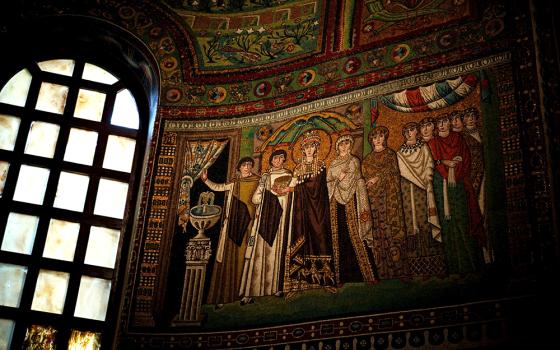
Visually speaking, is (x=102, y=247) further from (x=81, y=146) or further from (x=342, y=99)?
(x=342, y=99)

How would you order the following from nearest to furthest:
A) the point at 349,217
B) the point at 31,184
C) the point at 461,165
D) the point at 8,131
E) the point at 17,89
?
1. the point at 461,165
2. the point at 349,217
3. the point at 31,184
4. the point at 8,131
5. the point at 17,89

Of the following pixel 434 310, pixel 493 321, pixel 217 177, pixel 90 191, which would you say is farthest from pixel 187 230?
pixel 493 321

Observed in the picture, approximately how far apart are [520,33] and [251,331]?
3693 millimetres

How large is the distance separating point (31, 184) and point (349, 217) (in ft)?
10.9

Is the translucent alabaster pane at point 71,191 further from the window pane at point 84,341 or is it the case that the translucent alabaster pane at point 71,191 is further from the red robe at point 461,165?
the red robe at point 461,165

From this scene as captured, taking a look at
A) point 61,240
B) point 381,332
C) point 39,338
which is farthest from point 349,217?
point 39,338

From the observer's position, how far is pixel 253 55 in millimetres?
9117

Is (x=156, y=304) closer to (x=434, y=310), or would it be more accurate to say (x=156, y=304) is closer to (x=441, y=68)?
(x=434, y=310)

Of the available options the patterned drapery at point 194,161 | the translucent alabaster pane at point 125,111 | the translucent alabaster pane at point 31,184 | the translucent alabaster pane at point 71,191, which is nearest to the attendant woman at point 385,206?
the patterned drapery at point 194,161

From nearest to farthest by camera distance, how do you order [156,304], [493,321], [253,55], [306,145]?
[493,321]
[156,304]
[306,145]
[253,55]

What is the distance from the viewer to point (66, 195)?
8500 millimetres

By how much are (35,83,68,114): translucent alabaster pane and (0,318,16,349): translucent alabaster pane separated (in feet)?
7.89

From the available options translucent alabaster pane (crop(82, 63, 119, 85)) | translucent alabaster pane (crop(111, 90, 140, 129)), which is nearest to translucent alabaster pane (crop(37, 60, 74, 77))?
translucent alabaster pane (crop(82, 63, 119, 85))

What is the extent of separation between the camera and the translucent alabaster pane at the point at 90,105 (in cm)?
905
